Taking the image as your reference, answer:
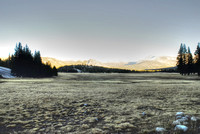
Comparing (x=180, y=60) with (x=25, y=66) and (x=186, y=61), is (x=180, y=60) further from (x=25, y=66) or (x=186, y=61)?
A: (x=25, y=66)

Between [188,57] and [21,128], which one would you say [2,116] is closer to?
[21,128]

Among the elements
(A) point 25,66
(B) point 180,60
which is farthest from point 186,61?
(A) point 25,66

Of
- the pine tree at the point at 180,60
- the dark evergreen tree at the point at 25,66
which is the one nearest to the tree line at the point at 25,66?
the dark evergreen tree at the point at 25,66

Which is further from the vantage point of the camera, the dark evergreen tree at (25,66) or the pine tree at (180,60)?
the pine tree at (180,60)

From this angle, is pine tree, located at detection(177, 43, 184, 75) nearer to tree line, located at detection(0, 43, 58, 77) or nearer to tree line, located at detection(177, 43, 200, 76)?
tree line, located at detection(177, 43, 200, 76)

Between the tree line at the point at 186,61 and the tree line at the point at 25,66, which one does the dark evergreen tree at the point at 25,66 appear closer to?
the tree line at the point at 25,66

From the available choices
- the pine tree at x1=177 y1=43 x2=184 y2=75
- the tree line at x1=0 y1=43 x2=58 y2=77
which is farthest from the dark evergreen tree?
the pine tree at x1=177 y1=43 x2=184 y2=75

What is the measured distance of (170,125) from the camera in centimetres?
655

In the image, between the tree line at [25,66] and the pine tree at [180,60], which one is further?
the pine tree at [180,60]

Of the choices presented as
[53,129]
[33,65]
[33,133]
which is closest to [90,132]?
[53,129]

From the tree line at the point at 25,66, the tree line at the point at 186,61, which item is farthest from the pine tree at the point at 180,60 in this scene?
the tree line at the point at 25,66

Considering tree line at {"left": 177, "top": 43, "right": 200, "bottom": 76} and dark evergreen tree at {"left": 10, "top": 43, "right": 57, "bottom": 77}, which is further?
tree line at {"left": 177, "top": 43, "right": 200, "bottom": 76}

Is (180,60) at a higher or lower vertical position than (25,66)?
higher

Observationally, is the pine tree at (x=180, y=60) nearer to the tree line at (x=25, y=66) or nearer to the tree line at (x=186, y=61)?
the tree line at (x=186, y=61)
